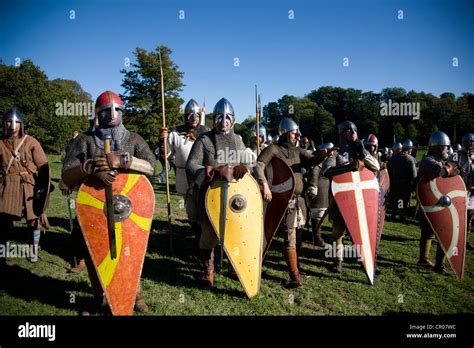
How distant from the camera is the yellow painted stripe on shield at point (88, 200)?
2633mm

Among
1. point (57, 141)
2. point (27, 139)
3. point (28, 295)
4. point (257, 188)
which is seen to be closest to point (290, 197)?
point (257, 188)

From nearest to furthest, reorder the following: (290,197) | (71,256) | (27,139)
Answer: (290,197)
(27,139)
(71,256)

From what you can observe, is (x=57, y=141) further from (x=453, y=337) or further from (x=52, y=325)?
(x=453, y=337)

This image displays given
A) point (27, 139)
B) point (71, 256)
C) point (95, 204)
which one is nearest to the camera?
point (95, 204)

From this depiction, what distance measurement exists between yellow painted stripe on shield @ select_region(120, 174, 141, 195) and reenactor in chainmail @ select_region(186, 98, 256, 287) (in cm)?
79

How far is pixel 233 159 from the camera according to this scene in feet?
12.2

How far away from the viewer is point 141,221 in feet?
9.21

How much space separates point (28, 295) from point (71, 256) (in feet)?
3.95

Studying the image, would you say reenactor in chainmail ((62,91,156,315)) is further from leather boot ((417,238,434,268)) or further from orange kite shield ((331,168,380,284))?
leather boot ((417,238,434,268))

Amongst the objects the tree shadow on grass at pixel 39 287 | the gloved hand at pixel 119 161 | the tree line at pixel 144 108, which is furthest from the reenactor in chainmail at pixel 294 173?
the tree line at pixel 144 108

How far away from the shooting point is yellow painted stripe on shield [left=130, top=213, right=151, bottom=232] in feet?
9.10

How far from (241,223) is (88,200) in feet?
5.16

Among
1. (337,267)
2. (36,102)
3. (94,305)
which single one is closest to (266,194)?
(337,267)

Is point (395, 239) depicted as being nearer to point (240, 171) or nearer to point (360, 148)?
point (360, 148)
